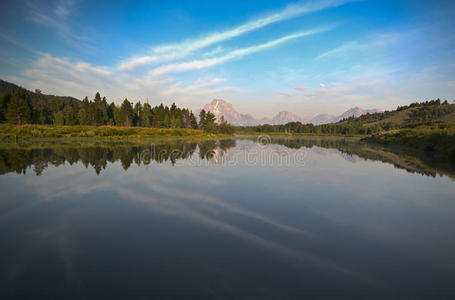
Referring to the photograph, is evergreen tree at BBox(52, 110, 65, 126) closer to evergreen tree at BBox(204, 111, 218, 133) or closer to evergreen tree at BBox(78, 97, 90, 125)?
evergreen tree at BBox(78, 97, 90, 125)

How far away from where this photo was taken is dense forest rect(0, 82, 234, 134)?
70312mm

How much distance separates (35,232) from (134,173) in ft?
31.9

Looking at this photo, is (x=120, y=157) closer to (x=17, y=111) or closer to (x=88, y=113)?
(x=17, y=111)

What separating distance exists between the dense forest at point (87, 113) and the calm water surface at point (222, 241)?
75.9m

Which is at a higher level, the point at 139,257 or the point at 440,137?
the point at 440,137

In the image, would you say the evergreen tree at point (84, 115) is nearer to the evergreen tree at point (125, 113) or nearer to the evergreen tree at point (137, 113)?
the evergreen tree at point (125, 113)

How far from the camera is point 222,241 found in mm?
6734

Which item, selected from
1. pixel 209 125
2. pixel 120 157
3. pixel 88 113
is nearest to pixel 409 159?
pixel 120 157

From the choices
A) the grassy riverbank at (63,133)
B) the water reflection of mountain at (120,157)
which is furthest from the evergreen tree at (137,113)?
the water reflection of mountain at (120,157)

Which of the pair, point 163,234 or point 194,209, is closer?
point 163,234

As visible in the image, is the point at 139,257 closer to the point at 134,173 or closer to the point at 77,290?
the point at 77,290

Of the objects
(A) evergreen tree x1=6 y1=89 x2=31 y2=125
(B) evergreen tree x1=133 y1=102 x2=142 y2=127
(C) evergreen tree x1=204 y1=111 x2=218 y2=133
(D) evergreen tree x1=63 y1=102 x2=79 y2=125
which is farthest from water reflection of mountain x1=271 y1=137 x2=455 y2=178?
(B) evergreen tree x1=133 y1=102 x2=142 y2=127

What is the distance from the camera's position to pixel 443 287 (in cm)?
495

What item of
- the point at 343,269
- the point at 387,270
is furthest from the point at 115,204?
the point at 387,270
